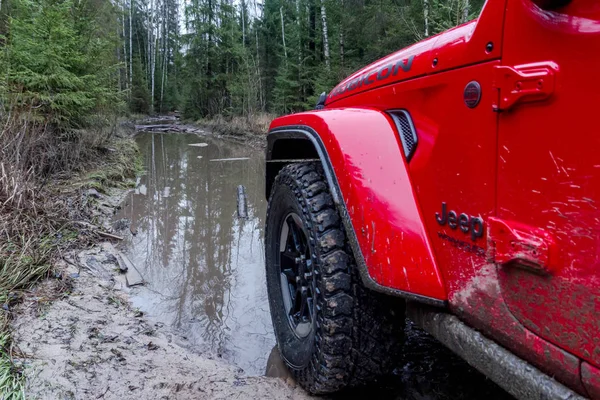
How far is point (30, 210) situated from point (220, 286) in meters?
1.84

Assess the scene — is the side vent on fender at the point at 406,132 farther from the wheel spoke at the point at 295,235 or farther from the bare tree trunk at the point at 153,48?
the bare tree trunk at the point at 153,48

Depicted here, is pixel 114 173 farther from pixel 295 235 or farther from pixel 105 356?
pixel 295 235

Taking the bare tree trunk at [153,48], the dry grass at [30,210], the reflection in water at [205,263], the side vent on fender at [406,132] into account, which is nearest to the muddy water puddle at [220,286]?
the reflection in water at [205,263]

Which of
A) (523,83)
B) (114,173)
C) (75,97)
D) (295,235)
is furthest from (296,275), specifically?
(75,97)

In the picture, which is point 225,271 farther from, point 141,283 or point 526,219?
point 526,219

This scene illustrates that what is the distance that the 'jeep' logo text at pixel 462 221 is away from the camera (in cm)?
114

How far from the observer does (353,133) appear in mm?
1607

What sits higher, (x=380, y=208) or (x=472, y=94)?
(x=472, y=94)

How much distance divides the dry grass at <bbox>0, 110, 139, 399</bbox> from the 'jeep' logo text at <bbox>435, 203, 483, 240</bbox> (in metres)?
1.88

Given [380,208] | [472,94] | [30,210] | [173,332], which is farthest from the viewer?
[30,210]

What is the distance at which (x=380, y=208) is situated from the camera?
1408mm

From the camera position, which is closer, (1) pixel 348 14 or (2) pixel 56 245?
(2) pixel 56 245

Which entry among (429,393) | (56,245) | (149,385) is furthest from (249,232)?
(429,393)

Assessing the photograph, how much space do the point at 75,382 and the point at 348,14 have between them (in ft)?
54.5
